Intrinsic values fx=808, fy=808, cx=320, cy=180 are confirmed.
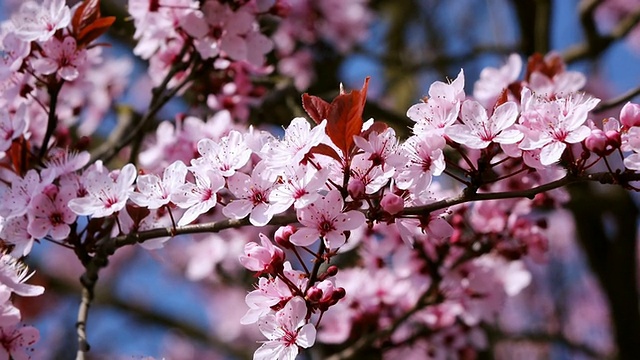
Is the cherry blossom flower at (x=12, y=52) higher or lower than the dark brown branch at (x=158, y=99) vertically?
higher

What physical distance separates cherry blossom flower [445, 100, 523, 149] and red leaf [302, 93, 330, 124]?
7.6 inches

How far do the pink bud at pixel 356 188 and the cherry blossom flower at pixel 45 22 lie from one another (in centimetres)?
76

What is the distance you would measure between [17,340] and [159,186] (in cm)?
38

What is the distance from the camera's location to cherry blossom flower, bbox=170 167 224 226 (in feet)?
4.38

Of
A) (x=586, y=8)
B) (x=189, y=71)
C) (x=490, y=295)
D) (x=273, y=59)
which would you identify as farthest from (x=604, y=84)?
(x=189, y=71)

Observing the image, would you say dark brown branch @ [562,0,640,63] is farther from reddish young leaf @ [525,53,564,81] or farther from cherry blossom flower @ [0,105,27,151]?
cherry blossom flower @ [0,105,27,151]

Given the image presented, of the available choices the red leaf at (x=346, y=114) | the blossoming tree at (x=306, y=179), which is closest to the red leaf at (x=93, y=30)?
the blossoming tree at (x=306, y=179)

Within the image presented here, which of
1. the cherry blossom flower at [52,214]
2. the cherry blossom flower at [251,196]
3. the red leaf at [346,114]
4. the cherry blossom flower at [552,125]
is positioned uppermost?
the cherry blossom flower at [552,125]

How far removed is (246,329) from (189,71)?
3374 mm

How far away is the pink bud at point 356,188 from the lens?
1.22 meters

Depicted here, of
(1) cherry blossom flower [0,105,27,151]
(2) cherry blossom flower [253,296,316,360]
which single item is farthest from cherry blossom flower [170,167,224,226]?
(1) cherry blossom flower [0,105,27,151]

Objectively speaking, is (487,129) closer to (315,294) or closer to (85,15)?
(315,294)

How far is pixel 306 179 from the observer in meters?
1.22

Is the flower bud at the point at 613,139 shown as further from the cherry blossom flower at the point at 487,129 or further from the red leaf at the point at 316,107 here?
the red leaf at the point at 316,107
